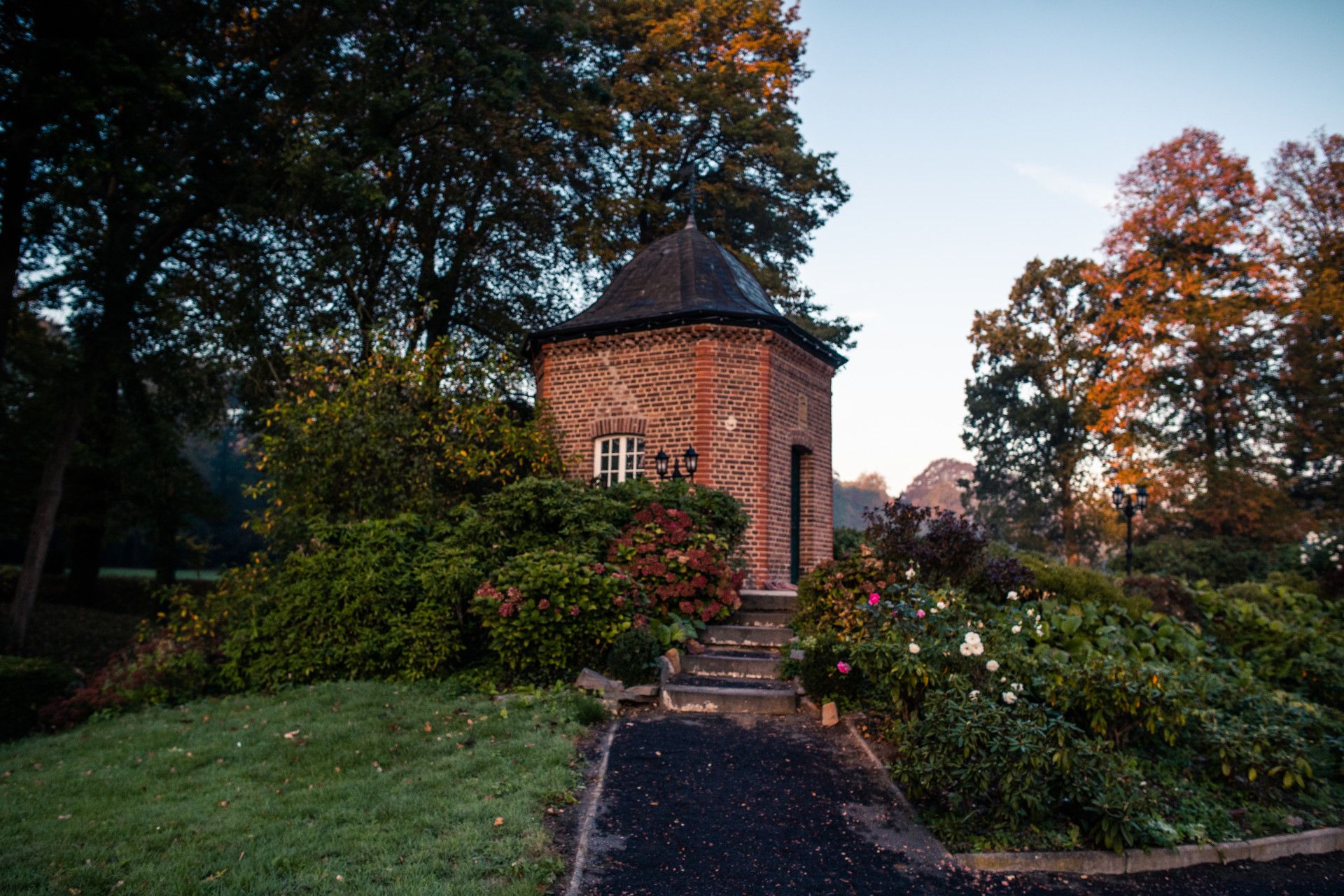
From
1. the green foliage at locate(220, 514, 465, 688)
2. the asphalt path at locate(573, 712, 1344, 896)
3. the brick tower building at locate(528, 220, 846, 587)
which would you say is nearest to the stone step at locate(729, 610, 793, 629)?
the brick tower building at locate(528, 220, 846, 587)

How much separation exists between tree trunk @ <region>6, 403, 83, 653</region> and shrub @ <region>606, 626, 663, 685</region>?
1085cm

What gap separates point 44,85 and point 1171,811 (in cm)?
1568

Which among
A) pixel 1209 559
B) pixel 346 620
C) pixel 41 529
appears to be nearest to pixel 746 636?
pixel 346 620

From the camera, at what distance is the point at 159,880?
144 inches

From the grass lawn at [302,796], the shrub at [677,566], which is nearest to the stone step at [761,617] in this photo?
the shrub at [677,566]

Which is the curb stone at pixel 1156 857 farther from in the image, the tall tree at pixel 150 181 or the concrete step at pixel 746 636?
the tall tree at pixel 150 181

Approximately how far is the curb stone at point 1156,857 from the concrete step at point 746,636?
4.64 meters

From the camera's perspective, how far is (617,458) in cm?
1392

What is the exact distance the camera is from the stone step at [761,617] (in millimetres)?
9672

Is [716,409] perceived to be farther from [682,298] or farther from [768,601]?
[768,601]

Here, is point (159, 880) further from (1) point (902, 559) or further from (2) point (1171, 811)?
(1) point (902, 559)

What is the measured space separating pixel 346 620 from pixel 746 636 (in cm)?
442

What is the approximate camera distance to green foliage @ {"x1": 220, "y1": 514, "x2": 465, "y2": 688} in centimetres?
808

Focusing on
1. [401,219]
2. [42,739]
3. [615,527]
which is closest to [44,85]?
[401,219]
